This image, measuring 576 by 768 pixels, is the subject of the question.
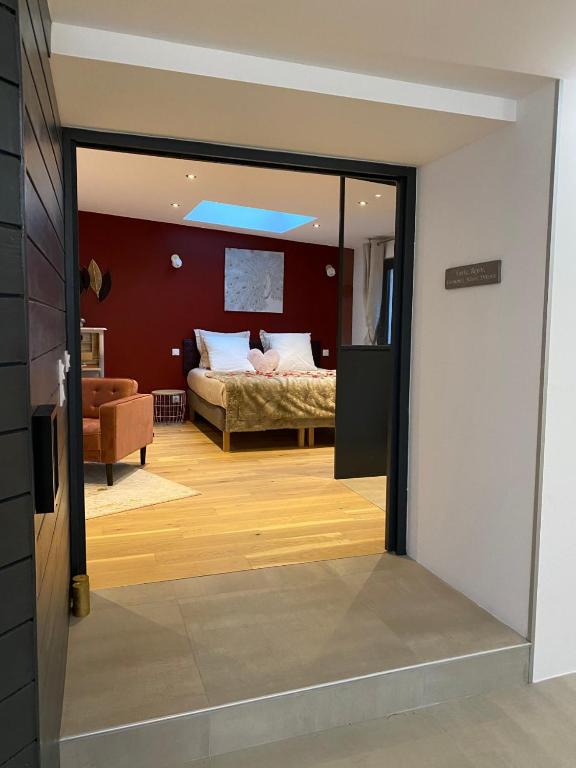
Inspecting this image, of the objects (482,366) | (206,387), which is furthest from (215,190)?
(482,366)

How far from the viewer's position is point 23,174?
3.52 ft

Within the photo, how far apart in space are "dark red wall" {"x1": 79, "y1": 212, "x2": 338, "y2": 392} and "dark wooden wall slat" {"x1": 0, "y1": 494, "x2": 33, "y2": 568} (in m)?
6.30

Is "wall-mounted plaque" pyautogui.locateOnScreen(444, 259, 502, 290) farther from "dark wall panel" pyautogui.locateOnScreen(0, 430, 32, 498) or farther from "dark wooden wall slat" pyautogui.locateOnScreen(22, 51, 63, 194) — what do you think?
"dark wall panel" pyautogui.locateOnScreen(0, 430, 32, 498)

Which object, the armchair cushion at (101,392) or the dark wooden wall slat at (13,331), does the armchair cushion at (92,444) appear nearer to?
the armchair cushion at (101,392)

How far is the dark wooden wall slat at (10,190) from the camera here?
1033 mm

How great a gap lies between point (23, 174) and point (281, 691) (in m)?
1.69

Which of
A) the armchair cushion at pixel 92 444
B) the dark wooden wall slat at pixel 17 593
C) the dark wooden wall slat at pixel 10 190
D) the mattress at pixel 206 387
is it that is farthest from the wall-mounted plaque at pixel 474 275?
the mattress at pixel 206 387

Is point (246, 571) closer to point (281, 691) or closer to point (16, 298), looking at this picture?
point (281, 691)

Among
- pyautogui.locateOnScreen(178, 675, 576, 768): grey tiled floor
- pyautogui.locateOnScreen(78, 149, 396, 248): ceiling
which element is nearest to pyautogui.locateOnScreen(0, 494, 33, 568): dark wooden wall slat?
pyautogui.locateOnScreen(178, 675, 576, 768): grey tiled floor

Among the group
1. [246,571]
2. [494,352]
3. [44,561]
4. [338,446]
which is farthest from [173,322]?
[44,561]

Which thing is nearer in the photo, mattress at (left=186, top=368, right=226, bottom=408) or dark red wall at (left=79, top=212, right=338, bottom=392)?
mattress at (left=186, top=368, right=226, bottom=408)

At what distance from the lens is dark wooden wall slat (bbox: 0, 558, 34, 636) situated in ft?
3.49

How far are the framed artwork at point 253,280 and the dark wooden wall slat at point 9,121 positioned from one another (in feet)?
22.1

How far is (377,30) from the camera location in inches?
67.6
